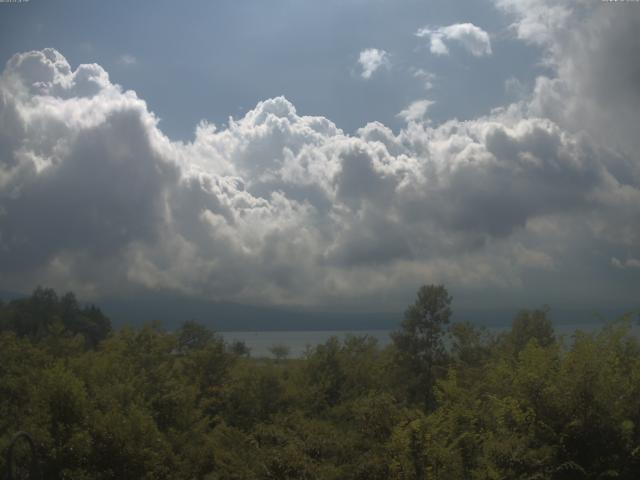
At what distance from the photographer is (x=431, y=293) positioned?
152ft

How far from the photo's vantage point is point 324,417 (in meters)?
31.4

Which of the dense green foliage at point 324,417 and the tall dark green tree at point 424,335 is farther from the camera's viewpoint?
the tall dark green tree at point 424,335

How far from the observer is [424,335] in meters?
46.7

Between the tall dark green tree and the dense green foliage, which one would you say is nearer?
the dense green foliage

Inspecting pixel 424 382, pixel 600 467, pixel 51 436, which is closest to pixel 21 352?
pixel 51 436

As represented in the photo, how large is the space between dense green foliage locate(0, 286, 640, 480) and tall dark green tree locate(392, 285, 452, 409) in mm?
7189

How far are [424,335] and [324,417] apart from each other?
56.9ft

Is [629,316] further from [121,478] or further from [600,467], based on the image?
[121,478]

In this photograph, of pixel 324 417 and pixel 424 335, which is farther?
pixel 424 335

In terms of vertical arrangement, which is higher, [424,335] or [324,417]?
[424,335]

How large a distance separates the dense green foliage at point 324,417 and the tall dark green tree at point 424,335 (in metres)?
7.19

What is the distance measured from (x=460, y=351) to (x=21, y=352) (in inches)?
1241

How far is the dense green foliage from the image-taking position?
14.9 m

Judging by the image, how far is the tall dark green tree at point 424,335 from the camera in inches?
1805
